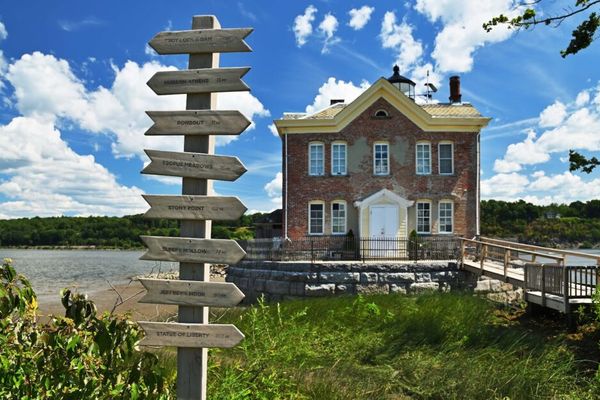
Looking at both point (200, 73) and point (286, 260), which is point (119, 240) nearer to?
point (286, 260)

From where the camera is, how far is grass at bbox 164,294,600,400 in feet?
16.3

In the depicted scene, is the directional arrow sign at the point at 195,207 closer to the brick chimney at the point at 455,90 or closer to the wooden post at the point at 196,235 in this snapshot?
the wooden post at the point at 196,235

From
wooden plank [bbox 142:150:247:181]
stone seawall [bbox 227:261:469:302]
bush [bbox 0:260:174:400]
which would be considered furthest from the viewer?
stone seawall [bbox 227:261:469:302]

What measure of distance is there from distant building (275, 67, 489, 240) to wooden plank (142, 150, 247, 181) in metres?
19.0

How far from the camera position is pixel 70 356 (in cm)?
343

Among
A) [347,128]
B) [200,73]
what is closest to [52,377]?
[200,73]

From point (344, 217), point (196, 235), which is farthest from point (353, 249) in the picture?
point (196, 235)

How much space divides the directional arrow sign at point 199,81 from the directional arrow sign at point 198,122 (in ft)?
0.68

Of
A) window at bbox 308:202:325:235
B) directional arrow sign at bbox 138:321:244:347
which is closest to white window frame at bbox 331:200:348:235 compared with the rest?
window at bbox 308:202:325:235

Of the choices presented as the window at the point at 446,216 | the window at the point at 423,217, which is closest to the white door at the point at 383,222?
the window at the point at 423,217

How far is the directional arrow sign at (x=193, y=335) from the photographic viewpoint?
3.80 metres

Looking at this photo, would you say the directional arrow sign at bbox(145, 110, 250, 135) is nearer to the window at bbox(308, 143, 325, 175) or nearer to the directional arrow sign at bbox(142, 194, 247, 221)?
the directional arrow sign at bbox(142, 194, 247, 221)

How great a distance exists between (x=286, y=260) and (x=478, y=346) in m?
11.7

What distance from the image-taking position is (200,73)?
4051 millimetres
